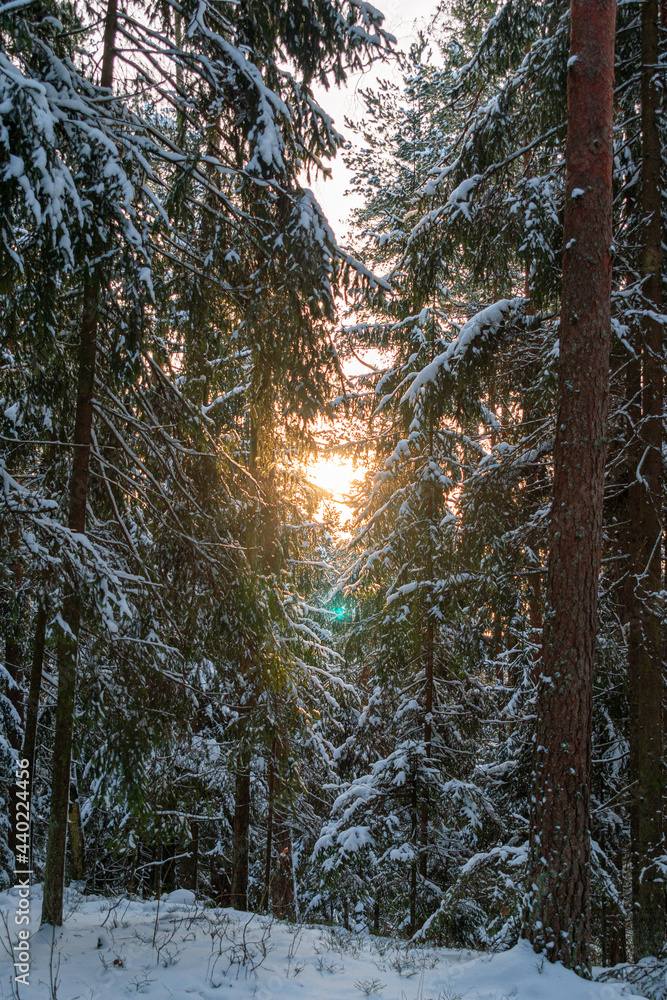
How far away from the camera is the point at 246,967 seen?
456 cm

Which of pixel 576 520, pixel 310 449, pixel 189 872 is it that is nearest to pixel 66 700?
pixel 310 449

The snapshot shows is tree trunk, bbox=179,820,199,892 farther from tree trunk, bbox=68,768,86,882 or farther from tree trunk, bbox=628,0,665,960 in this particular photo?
tree trunk, bbox=628,0,665,960

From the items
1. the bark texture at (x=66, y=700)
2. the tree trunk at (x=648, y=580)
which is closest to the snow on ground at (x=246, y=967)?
the bark texture at (x=66, y=700)

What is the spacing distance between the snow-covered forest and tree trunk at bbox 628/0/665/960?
0.09 feet

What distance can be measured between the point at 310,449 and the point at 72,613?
2.53 metres

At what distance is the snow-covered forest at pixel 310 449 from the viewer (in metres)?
4.39

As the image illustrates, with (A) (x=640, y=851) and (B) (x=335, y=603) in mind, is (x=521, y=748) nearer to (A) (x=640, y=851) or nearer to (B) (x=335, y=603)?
(A) (x=640, y=851)

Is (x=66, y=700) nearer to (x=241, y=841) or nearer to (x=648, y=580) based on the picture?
(x=648, y=580)

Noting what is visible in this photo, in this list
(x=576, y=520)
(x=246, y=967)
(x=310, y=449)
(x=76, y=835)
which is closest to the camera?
(x=246, y=967)

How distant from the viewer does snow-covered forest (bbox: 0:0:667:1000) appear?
4391mm

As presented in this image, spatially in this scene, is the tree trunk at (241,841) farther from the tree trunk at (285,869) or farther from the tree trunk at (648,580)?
the tree trunk at (648,580)

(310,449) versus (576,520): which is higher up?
(310,449)

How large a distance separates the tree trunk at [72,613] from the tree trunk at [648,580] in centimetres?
506

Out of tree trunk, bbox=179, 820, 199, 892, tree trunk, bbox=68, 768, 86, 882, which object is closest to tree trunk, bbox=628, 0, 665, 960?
tree trunk, bbox=179, 820, 199, 892
